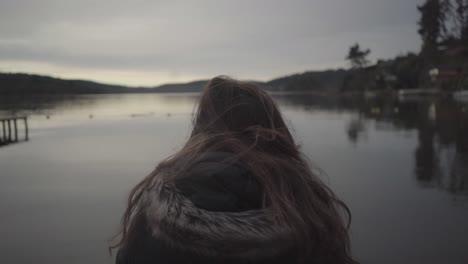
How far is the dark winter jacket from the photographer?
140cm

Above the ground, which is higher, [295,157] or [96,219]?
[295,157]

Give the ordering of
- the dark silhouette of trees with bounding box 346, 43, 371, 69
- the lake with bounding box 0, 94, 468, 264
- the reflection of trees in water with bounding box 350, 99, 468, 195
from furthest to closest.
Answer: the dark silhouette of trees with bounding box 346, 43, 371, 69
the reflection of trees in water with bounding box 350, 99, 468, 195
the lake with bounding box 0, 94, 468, 264

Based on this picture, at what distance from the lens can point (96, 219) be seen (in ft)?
20.7

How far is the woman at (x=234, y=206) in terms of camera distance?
1409mm

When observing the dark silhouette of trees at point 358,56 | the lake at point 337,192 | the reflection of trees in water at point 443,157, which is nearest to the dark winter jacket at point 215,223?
the lake at point 337,192

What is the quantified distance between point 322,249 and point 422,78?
263 feet

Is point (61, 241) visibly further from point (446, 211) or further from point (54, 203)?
point (446, 211)

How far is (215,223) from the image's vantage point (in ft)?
4.61

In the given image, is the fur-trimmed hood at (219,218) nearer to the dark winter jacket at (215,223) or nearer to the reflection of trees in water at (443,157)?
the dark winter jacket at (215,223)

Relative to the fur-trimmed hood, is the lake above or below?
below

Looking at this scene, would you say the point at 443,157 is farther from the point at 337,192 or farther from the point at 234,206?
the point at 234,206

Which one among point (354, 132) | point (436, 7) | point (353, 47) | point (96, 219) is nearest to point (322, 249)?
point (96, 219)

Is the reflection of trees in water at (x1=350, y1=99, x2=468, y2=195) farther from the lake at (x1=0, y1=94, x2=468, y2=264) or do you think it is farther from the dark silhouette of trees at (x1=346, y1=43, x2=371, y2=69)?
the dark silhouette of trees at (x1=346, y1=43, x2=371, y2=69)

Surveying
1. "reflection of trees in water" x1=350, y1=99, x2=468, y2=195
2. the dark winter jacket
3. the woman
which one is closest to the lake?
"reflection of trees in water" x1=350, y1=99, x2=468, y2=195
